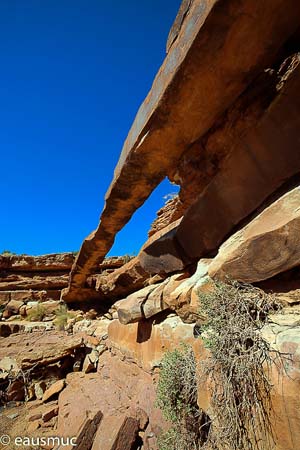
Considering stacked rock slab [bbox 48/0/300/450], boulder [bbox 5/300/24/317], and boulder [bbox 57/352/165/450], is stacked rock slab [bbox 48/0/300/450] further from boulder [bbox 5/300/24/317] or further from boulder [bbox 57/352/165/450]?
boulder [bbox 5/300/24/317]

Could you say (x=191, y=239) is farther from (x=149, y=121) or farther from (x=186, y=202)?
(x=149, y=121)

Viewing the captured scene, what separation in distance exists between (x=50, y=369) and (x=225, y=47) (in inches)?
233

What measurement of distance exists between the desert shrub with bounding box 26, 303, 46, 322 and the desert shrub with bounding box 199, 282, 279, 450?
919 cm

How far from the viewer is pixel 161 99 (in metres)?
2.01

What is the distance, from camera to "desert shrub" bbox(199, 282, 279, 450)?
4.29ft

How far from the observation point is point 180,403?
6.62 ft

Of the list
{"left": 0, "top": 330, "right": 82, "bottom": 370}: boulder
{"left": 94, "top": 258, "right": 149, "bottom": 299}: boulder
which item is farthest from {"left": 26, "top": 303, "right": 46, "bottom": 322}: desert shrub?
{"left": 94, "top": 258, "right": 149, "bottom": 299}: boulder

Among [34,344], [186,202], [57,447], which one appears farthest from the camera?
[34,344]

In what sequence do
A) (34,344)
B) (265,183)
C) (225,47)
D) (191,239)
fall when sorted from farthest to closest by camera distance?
(34,344)
(191,239)
(265,183)
(225,47)

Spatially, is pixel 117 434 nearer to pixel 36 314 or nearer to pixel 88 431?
pixel 88 431

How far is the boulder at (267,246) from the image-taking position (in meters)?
1.52

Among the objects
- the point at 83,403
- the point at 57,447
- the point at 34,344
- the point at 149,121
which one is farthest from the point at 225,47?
the point at 34,344

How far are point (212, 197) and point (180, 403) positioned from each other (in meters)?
1.99

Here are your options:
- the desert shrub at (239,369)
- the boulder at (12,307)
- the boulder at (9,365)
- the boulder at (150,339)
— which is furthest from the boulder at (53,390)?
the boulder at (12,307)
